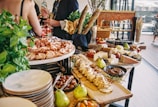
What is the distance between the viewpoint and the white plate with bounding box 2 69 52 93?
74 centimetres

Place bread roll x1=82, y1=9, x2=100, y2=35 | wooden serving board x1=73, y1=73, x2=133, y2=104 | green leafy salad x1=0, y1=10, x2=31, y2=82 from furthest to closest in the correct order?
bread roll x1=82, y1=9, x2=100, y2=35 < wooden serving board x1=73, y1=73, x2=133, y2=104 < green leafy salad x1=0, y1=10, x2=31, y2=82

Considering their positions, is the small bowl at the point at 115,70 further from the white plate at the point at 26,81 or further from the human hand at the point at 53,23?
the human hand at the point at 53,23

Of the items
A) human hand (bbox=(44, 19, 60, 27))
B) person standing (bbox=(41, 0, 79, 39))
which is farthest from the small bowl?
human hand (bbox=(44, 19, 60, 27))

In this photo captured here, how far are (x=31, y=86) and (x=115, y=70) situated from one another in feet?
2.82

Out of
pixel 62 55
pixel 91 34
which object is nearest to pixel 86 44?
pixel 91 34

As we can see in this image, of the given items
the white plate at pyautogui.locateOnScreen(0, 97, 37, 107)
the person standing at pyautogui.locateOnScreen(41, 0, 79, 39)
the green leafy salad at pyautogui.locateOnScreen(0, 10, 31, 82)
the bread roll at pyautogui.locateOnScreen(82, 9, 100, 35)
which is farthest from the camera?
the person standing at pyautogui.locateOnScreen(41, 0, 79, 39)

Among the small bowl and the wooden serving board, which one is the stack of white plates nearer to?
the wooden serving board

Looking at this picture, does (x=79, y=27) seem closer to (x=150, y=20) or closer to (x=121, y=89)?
(x=121, y=89)

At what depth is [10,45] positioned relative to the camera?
762 millimetres

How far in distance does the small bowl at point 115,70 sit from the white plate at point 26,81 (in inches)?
28.0

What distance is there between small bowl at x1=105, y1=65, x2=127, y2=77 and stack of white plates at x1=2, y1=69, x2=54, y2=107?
0.68 meters

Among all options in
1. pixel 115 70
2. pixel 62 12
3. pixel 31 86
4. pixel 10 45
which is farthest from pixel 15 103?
pixel 62 12

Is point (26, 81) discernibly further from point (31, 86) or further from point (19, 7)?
point (19, 7)

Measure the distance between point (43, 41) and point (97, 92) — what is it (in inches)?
24.6
